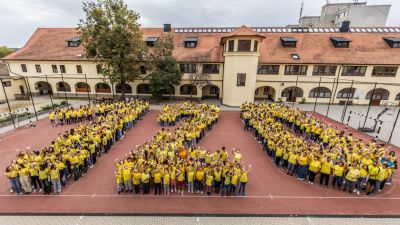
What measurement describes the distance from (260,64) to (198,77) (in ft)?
28.9

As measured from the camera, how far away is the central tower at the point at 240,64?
25.0 m

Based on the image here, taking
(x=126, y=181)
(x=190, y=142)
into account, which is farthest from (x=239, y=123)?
(x=126, y=181)

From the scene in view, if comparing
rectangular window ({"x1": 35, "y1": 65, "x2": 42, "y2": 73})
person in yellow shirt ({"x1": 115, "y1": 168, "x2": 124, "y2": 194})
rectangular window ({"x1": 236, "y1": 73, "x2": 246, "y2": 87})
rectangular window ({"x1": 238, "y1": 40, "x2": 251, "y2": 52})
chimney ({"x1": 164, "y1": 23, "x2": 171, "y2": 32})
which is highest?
chimney ({"x1": 164, "y1": 23, "x2": 171, "y2": 32})

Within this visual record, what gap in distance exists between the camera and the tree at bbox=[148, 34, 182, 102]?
2661 cm

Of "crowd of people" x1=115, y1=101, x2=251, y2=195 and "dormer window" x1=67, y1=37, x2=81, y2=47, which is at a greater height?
"dormer window" x1=67, y1=37, x2=81, y2=47

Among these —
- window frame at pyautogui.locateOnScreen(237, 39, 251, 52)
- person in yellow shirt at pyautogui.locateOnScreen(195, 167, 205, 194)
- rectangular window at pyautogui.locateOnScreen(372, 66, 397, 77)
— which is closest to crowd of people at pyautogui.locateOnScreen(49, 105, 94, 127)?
person in yellow shirt at pyautogui.locateOnScreen(195, 167, 205, 194)

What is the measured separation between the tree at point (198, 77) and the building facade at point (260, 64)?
31 centimetres

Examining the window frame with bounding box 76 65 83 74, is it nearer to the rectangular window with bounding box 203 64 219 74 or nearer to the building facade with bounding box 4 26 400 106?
the building facade with bounding box 4 26 400 106

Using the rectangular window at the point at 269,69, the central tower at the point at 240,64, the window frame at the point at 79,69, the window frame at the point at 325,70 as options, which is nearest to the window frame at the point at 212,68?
the central tower at the point at 240,64

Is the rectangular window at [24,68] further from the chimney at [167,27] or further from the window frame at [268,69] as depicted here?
the window frame at [268,69]

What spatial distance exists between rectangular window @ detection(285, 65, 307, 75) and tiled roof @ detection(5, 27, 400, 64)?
2.51ft

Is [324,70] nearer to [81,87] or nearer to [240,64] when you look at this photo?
[240,64]

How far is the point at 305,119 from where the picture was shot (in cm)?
1744

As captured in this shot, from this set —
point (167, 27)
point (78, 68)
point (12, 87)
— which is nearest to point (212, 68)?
point (167, 27)
